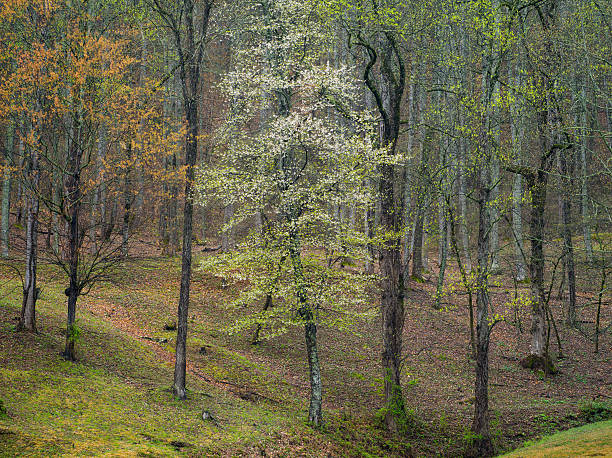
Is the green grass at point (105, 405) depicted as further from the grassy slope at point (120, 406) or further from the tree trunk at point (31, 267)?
the tree trunk at point (31, 267)

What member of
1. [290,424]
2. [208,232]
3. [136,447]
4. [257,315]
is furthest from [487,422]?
[208,232]

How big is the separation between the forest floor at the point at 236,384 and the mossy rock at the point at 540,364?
0.87 ft

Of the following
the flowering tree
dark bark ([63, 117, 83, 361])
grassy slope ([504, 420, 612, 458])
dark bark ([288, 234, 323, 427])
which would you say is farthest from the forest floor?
grassy slope ([504, 420, 612, 458])

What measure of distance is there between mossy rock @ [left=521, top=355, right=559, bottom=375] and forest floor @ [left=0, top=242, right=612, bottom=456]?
266 mm

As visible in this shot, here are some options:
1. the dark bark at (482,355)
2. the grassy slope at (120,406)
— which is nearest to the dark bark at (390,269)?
the grassy slope at (120,406)

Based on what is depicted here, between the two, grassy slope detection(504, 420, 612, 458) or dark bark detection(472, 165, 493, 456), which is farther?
dark bark detection(472, 165, 493, 456)

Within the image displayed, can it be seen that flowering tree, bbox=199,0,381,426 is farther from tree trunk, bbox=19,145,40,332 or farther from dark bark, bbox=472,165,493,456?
tree trunk, bbox=19,145,40,332

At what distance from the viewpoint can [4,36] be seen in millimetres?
13047

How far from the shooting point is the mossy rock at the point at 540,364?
16297mm

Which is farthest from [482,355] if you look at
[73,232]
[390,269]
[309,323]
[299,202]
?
[73,232]

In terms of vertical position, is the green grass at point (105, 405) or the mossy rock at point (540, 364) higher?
the green grass at point (105, 405)

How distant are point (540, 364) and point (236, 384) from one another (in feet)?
33.6

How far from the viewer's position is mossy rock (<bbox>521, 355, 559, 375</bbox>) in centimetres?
1630

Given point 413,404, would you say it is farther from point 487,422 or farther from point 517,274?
point 517,274
